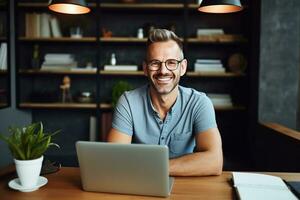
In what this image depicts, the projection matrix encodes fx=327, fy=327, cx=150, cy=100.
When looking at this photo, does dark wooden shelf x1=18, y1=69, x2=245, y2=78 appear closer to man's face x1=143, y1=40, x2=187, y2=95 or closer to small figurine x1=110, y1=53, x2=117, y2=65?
small figurine x1=110, y1=53, x2=117, y2=65

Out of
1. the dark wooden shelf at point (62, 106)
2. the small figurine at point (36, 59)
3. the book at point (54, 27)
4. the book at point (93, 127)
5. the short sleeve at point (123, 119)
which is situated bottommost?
the book at point (93, 127)

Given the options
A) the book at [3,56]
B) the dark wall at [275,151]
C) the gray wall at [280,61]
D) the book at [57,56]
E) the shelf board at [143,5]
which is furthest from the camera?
the book at [57,56]

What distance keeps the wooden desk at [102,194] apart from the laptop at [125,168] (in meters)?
0.03

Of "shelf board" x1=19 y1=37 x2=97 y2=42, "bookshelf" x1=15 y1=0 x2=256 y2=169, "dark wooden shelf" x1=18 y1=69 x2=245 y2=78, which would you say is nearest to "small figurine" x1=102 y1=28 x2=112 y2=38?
"bookshelf" x1=15 y1=0 x2=256 y2=169

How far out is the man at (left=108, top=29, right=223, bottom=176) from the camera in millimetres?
1730

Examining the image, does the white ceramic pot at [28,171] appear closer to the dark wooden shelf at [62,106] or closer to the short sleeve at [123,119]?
the short sleeve at [123,119]

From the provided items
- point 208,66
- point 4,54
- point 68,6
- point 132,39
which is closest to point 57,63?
point 4,54

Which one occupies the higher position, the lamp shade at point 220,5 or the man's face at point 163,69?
the lamp shade at point 220,5

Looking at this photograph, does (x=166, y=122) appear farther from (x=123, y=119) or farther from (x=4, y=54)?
(x=4, y=54)

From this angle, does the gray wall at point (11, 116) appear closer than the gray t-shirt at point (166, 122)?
No

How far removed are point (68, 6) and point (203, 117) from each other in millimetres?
1196

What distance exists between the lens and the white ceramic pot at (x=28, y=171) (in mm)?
1149

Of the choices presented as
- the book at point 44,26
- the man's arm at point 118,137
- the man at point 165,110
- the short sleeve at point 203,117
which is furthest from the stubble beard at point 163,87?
the book at point 44,26

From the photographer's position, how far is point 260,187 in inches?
46.3
